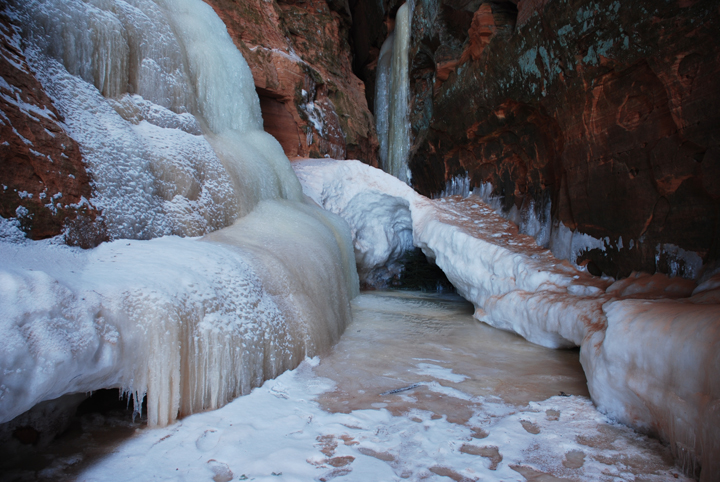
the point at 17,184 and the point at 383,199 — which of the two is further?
the point at 383,199

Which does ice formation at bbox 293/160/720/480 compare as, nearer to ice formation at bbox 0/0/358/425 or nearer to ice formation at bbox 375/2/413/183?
ice formation at bbox 0/0/358/425

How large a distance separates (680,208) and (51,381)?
4.96m

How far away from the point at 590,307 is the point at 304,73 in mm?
9381

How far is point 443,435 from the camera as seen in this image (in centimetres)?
252

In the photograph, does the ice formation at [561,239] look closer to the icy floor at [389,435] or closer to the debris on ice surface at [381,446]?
the icy floor at [389,435]

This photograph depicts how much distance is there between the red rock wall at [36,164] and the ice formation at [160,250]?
113 millimetres

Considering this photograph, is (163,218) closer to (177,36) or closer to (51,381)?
(51,381)

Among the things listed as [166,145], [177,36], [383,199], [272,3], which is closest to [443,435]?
[166,145]

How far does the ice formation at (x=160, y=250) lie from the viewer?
1.96 meters

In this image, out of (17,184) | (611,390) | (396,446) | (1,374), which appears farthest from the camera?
(611,390)

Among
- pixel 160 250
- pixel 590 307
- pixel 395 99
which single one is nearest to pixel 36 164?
pixel 160 250

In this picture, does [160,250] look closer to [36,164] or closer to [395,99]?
[36,164]

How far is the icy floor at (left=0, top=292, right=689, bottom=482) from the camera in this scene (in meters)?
2.08

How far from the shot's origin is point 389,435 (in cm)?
250
